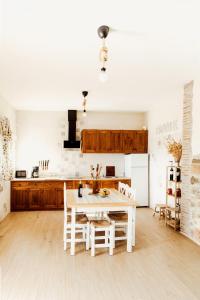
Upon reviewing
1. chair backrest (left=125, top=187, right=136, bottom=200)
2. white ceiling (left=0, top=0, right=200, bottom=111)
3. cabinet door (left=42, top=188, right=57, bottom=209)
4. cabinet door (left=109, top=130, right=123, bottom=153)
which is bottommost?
cabinet door (left=42, top=188, right=57, bottom=209)

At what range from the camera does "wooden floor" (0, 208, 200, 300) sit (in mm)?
2891

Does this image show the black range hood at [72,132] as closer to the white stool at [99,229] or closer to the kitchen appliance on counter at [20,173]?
the kitchen appliance on counter at [20,173]

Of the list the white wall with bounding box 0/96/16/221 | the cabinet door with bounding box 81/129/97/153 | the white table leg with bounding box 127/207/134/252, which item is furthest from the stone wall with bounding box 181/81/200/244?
the white wall with bounding box 0/96/16/221

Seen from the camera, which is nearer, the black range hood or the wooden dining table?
the wooden dining table

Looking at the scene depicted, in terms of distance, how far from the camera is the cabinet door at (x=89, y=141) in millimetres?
7496

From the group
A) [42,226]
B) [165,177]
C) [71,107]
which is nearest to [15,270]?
[42,226]

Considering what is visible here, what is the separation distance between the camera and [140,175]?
24.4 ft

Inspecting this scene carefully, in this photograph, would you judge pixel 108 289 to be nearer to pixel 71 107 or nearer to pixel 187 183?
pixel 187 183

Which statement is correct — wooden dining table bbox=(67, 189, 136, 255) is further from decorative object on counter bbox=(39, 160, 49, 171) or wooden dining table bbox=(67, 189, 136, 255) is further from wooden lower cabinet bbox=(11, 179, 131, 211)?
decorative object on counter bbox=(39, 160, 49, 171)

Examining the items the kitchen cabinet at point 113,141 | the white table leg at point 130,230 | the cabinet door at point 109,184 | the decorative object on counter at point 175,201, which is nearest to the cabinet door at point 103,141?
the kitchen cabinet at point 113,141

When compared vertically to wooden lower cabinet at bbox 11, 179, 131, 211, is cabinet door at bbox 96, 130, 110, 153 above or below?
above

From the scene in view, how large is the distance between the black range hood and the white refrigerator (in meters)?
1.57

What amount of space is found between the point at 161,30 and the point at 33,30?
1333 mm

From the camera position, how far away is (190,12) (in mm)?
2479
